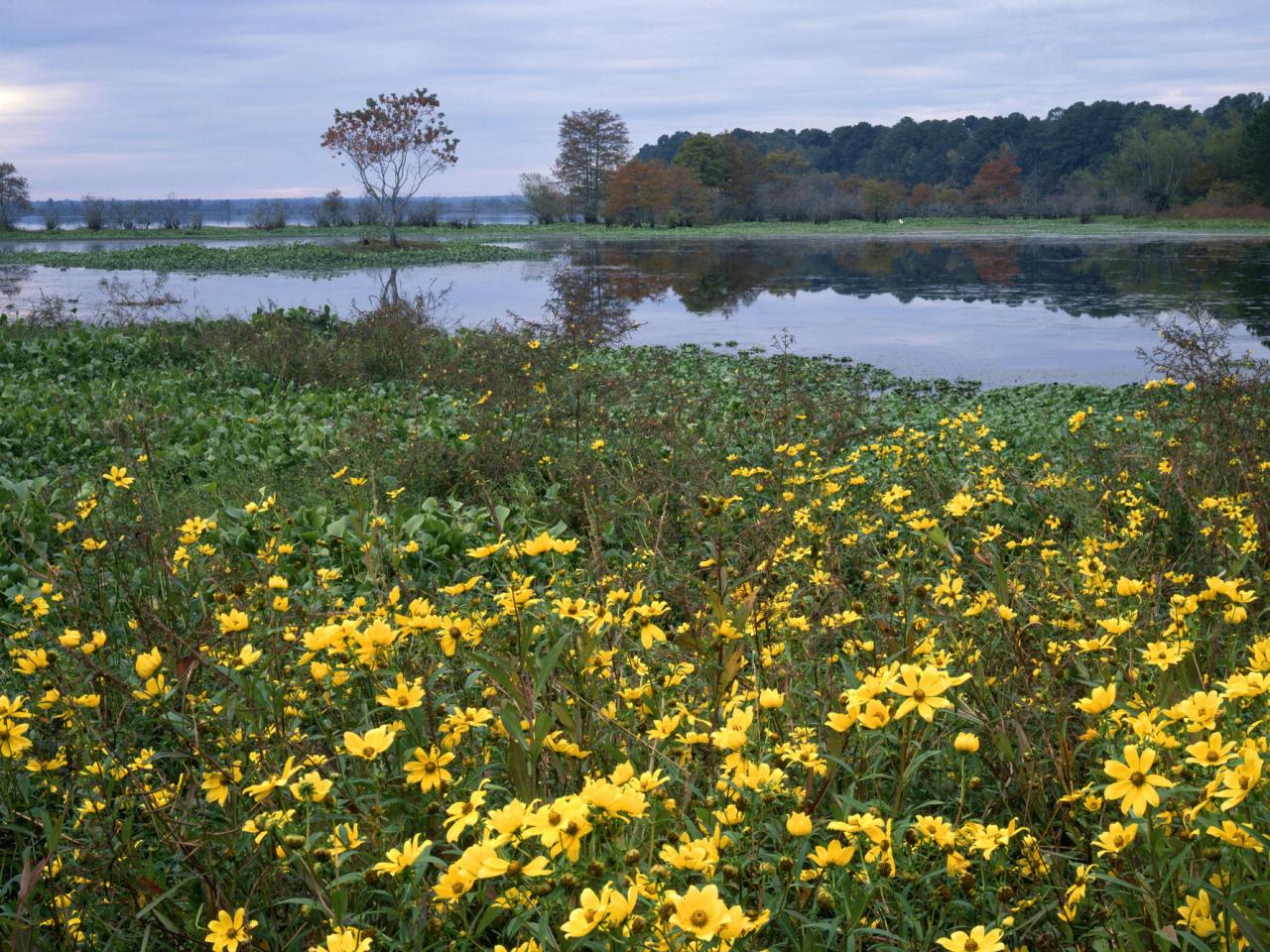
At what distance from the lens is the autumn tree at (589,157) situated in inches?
2395

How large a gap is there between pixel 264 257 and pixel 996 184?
50020mm

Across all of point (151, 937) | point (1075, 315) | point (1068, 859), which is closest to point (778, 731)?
point (1068, 859)

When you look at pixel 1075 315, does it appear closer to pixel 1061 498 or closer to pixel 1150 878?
pixel 1061 498

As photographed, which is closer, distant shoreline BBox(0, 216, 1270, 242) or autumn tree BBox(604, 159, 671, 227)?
distant shoreline BBox(0, 216, 1270, 242)

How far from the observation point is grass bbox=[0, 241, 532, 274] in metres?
26.7

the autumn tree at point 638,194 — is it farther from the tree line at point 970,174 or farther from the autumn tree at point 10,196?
the autumn tree at point 10,196

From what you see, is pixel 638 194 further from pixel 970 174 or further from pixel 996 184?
pixel 970 174

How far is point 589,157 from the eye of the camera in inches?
2415

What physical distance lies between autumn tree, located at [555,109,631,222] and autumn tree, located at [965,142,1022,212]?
76.6 feet

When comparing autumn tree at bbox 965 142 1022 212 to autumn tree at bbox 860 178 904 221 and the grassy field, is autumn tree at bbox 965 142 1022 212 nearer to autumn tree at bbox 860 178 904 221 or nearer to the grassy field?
autumn tree at bbox 860 178 904 221

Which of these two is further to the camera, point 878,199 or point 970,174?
point 970,174

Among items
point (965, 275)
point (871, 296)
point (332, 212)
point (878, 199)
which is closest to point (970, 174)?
point (878, 199)

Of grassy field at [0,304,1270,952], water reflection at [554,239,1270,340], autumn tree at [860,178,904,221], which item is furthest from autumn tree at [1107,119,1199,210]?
grassy field at [0,304,1270,952]

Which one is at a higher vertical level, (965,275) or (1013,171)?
(1013,171)
